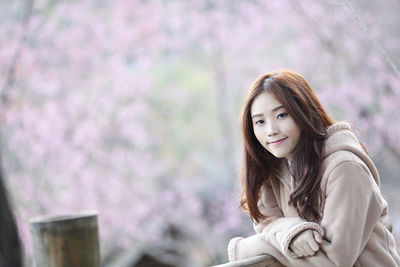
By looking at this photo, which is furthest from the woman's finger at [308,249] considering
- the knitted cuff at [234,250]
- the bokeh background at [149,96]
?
the bokeh background at [149,96]

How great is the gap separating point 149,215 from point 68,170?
1.64m

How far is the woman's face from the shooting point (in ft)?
5.65

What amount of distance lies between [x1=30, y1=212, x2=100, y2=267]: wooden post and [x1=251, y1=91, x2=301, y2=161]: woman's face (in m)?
0.70

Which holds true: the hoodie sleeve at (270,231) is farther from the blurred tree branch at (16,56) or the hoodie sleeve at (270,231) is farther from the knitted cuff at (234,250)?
the blurred tree branch at (16,56)

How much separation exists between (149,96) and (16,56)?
8.77 ft

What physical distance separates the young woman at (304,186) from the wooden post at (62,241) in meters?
0.53

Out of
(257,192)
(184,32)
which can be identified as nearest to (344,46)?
(184,32)

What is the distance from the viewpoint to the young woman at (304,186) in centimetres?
153

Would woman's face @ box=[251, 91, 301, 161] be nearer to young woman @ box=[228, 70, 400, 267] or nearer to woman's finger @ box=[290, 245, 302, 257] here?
young woman @ box=[228, 70, 400, 267]

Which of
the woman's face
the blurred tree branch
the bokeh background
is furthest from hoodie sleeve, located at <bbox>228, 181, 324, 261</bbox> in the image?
the blurred tree branch

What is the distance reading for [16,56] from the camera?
6.80 metres

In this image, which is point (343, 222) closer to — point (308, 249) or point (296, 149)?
point (308, 249)

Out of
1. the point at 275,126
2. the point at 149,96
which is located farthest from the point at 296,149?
the point at 149,96

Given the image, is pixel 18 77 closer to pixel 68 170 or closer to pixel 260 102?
pixel 68 170
